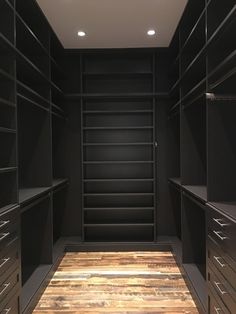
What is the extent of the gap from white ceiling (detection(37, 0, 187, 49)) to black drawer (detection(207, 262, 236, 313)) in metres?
2.48

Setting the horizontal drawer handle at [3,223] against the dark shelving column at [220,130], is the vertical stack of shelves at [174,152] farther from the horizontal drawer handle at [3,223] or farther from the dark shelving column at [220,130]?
the horizontal drawer handle at [3,223]

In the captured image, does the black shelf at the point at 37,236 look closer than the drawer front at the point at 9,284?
No

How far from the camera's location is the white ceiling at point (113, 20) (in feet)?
10.4

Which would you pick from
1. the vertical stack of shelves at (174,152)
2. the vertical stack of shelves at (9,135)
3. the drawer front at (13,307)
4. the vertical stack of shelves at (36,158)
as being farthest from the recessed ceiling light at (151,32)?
the drawer front at (13,307)

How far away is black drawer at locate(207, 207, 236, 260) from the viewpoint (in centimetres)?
188

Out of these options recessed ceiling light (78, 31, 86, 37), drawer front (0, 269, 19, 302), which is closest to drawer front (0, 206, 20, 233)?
drawer front (0, 269, 19, 302)

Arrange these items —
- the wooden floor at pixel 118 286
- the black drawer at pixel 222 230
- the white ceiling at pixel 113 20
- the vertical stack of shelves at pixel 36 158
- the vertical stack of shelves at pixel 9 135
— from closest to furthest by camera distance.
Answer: the black drawer at pixel 222 230 → the vertical stack of shelves at pixel 9 135 → the wooden floor at pixel 118 286 → the white ceiling at pixel 113 20 → the vertical stack of shelves at pixel 36 158

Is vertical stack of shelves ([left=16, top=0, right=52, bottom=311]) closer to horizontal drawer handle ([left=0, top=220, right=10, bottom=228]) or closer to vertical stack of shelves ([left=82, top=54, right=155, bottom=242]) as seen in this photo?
vertical stack of shelves ([left=82, top=54, right=155, bottom=242])

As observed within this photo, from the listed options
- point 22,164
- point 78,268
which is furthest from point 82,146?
point 78,268

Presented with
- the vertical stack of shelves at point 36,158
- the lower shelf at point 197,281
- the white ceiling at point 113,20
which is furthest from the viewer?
the vertical stack of shelves at point 36,158

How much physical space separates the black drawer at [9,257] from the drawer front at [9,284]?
7 cm

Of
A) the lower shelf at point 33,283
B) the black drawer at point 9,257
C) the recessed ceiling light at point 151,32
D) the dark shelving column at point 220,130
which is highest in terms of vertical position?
the recessed ceiling light at point 151,32

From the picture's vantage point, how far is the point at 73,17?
346 cm

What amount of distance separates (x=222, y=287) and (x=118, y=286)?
5.06 ft
